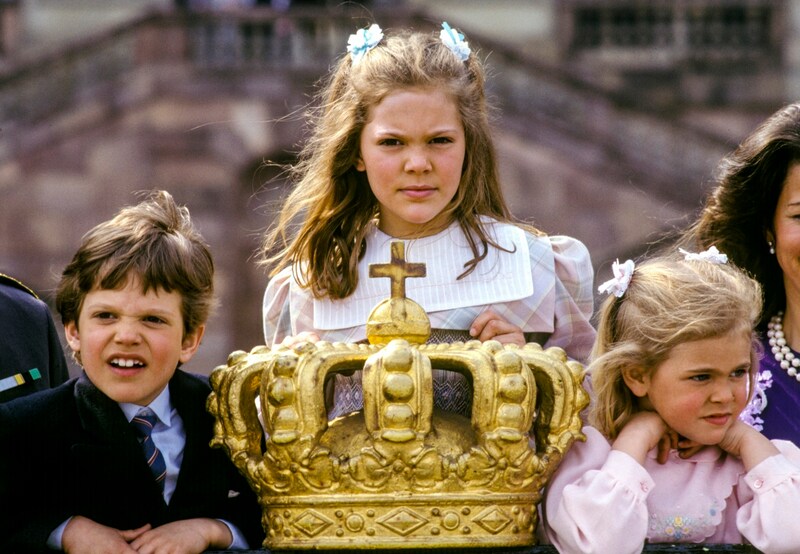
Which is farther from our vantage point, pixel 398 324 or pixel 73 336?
pixel 73 336

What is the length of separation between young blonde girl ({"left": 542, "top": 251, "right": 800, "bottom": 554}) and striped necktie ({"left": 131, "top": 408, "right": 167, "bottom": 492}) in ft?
2.82

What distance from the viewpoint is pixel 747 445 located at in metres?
3.45

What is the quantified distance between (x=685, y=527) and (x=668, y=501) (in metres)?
0.07

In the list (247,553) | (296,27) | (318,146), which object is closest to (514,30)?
(296,27)

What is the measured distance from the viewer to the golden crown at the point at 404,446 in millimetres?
3199

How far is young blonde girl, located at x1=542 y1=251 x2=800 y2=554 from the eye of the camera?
3273mm

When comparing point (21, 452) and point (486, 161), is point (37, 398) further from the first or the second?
point (486, 161)

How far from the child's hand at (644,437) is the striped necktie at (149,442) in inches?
39.8

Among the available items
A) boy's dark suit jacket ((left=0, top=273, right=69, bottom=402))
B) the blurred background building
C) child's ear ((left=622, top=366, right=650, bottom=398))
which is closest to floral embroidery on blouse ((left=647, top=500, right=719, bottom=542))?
child's ear ((left=622, top=366, right=650, bottom=398))

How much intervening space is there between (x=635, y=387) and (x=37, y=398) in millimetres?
1348

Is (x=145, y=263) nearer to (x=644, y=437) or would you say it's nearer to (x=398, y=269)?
(x=398, y=269)

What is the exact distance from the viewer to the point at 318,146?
13.6ft

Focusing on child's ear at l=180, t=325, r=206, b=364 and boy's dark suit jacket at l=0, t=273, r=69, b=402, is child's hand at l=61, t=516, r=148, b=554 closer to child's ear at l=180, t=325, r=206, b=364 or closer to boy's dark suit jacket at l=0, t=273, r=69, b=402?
child's ear at l=180, t=325, r=206, b=364

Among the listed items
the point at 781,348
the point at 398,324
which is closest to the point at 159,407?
the point at 398,324
